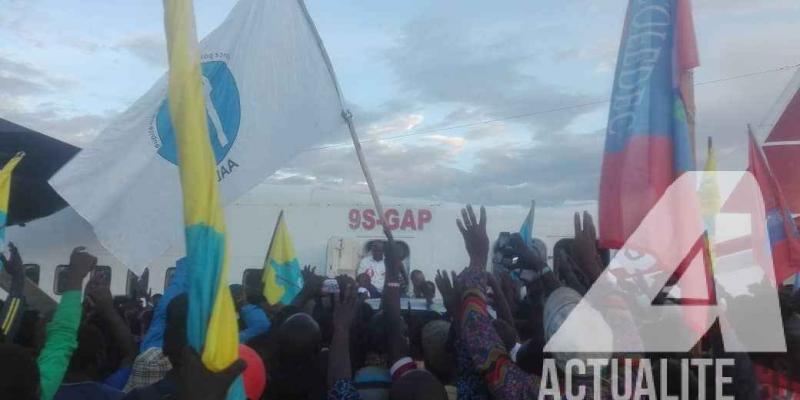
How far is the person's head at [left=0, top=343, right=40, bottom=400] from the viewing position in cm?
245

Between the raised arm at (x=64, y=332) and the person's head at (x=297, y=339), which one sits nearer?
the raised arm at (x=64, y=332)

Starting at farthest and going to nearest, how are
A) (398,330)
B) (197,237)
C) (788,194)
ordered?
(788,194)
(398,330)
(197,237)

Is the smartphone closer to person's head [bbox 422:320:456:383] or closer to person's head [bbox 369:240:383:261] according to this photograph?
person's head [bbox 422:320:456:383]

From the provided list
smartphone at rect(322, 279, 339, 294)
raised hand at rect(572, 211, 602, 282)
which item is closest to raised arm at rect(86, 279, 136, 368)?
smartphone at rect(322, 279, 339, 294)

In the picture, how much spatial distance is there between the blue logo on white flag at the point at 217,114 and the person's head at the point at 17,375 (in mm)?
3099

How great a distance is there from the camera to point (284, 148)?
19.0 ft

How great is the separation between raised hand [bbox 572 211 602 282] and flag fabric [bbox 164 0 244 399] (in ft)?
5.62

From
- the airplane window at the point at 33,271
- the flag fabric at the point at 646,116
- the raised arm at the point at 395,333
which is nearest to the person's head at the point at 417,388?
the raised arm at the point at 395,333

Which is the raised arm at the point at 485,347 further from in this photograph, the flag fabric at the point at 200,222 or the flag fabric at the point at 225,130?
the flag fabric at the point at 225,130

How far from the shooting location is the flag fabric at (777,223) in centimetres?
674

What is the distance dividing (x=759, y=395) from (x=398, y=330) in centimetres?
173

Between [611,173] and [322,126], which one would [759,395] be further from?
[322,126]

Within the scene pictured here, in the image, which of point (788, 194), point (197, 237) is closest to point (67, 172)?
point (197, 237)

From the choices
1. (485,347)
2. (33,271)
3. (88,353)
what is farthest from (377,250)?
(485,347)
